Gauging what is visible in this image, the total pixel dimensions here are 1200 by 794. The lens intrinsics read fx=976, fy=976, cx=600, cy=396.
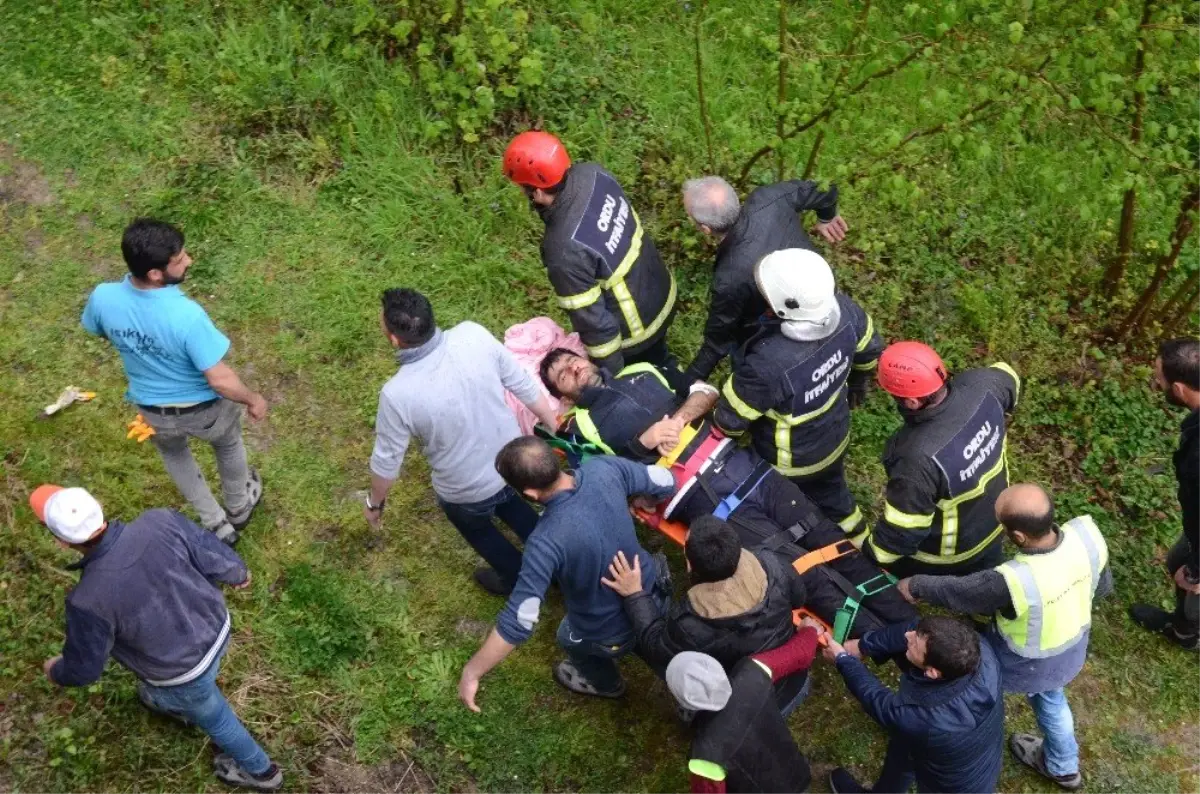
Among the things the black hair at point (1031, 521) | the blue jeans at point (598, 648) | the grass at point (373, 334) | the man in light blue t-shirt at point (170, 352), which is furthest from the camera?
the grass at point (373, 334)

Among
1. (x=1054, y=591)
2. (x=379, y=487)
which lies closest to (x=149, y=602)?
(x=379, y=487)

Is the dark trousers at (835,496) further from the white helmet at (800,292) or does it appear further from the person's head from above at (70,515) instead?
the person's head from above at (70,515)

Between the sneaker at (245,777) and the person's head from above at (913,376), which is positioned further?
the sneaker at (245,777)

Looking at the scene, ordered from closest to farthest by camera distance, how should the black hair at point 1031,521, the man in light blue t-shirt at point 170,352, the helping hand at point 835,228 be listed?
1. the black hair at point 1031,521
2. the man in light blue t-shirt at point 170,352
3. the helping hand at point 835,228

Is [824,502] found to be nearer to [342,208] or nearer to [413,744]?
[413,744]

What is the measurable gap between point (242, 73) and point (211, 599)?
4.83m

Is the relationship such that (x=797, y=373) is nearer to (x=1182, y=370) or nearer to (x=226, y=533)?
(x=1182, y=370)

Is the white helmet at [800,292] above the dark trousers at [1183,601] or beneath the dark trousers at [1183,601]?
above

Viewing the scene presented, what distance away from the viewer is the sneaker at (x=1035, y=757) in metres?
4.80

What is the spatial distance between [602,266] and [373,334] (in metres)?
2.02

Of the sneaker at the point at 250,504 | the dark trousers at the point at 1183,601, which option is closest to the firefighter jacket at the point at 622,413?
the sneaker at the point at 250,504

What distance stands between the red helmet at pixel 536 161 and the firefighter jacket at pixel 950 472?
2182mm

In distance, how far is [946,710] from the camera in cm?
382

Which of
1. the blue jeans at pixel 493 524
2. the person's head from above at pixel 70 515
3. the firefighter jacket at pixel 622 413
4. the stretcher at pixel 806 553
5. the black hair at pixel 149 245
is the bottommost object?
the blue jeans at pixel 493 524
